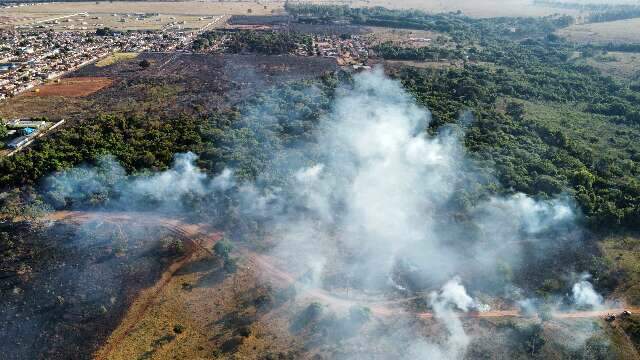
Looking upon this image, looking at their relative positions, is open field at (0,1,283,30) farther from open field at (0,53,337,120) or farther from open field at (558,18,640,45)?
open field at (558,18,640,45)

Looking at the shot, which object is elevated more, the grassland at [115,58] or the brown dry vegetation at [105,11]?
the brown dry vegetation at [105,11]

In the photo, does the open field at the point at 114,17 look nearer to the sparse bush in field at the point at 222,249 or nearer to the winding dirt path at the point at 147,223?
the winding dirt path at the point at 147,223

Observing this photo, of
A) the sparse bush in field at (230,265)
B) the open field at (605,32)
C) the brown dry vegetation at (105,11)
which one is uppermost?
the brown dry vegetation at (105,11)

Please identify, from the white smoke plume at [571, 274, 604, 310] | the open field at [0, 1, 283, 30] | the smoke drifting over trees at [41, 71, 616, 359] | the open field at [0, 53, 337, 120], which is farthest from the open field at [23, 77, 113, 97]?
the white smoke plume at [571, 274, 604, 310]

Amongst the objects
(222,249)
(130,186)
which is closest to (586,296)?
→ (222,249)

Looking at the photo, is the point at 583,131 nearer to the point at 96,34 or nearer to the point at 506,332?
the point at 506,332

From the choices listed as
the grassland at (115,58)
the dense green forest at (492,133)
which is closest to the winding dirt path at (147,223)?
the dense green forest at (492,133)

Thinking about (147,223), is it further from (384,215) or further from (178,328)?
(384,215)
